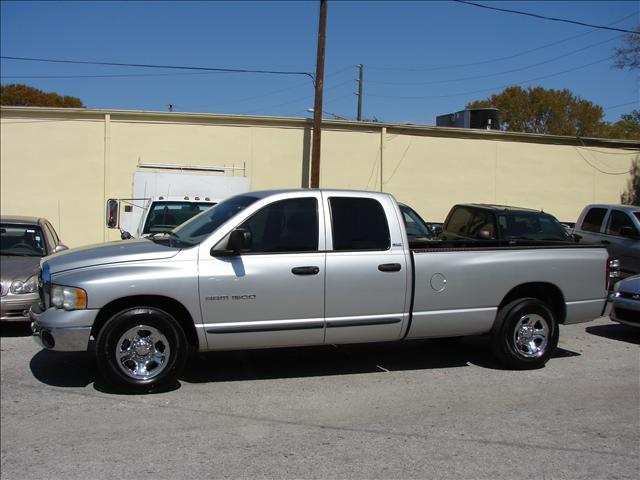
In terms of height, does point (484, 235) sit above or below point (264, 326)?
above

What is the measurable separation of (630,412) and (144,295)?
4429mm

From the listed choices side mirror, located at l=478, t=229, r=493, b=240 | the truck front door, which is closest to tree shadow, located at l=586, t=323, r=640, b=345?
side mirror, located at l=478, t=229, r=493, b=240

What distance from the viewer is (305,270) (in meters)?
5.92

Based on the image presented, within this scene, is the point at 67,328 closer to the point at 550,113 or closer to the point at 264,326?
the point at 264,326

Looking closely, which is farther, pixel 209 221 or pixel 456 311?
pixel 456 311

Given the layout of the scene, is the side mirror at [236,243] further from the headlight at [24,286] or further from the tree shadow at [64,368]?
the headlight at [24,286]

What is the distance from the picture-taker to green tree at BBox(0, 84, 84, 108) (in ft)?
165

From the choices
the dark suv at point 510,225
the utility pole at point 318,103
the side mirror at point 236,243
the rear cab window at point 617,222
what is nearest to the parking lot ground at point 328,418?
the side mirror at point 236,243

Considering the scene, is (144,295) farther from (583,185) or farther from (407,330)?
(583,185)

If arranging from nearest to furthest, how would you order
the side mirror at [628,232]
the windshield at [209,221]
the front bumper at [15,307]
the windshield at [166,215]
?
1. the windshield at [209,221]
2. the front bumper at [15,307]
3. the windshield at [166,215]
4. the side mirror at [628,232]

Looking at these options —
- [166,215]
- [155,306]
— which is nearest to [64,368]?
[155,306]

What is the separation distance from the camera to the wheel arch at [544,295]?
688 centimetres

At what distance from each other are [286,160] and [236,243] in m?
13.3

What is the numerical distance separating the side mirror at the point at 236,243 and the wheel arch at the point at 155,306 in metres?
0.58
